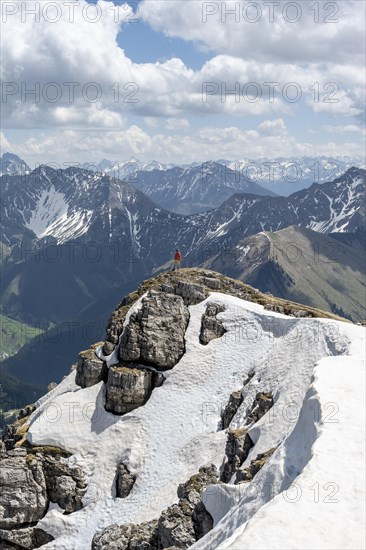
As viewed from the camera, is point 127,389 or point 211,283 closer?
point 127,389

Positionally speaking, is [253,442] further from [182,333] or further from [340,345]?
[182,333]

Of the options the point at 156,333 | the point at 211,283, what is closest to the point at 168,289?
the point at 211,283

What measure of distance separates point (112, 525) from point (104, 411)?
50.6 ft

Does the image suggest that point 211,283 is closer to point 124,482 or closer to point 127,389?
point 127,389

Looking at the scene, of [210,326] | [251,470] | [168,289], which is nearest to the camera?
[251,470]

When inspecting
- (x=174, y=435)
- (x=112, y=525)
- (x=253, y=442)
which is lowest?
(x=112, y=525)

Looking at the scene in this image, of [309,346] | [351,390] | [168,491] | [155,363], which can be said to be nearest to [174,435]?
[168,491]

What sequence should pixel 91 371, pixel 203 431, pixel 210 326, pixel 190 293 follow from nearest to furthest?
pixel 203 431, pixel 91 371, pixel 210 326, pixel 190 293

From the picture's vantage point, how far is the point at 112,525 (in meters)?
50.5

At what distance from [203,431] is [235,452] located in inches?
378

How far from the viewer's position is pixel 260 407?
53.1 meters

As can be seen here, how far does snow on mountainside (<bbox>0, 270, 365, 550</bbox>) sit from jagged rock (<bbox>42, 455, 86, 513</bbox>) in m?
0.13

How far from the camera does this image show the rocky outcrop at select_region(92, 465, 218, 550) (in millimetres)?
41469

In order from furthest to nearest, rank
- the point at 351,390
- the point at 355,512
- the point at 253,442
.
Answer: the point at 253,442 → the point at 351,390 → the point at 355,512
